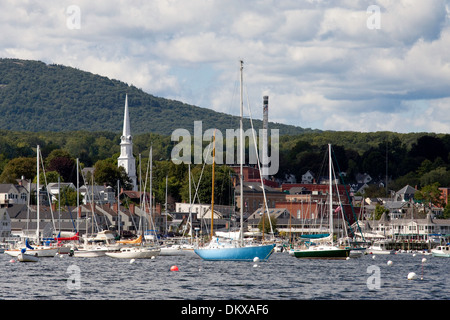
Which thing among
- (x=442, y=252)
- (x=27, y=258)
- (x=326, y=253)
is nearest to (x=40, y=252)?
(x=27, y=258)

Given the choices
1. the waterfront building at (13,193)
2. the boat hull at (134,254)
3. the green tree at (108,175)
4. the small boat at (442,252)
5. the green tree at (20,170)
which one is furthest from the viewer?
the green tree at (108,175)

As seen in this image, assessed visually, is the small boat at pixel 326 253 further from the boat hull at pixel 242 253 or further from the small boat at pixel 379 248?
the small boat at pixel 379 248

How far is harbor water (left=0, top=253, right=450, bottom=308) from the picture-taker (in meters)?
46.1

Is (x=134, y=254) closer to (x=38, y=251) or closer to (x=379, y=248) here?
(x=38, y=251)

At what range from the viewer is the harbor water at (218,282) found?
46094 millimetres

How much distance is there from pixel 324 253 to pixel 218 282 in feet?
94.6

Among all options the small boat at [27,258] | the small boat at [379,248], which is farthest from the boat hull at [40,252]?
the small boat at [379,248]

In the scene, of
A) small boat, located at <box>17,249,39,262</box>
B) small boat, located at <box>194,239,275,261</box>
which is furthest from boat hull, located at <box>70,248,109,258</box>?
small boat, located at <box>194,239,275,261</box>

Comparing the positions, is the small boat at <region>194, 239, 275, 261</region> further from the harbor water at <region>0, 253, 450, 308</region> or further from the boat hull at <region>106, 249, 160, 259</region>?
the boat hull at <region>106, 249, 160, 259</region>

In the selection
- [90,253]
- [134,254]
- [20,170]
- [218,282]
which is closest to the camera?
[218,282]

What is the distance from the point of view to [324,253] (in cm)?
8050

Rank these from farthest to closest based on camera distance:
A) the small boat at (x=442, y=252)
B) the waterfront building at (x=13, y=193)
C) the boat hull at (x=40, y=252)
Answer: the waterfront building at (x=13, y=193), the small boat at (x=442, y=252), the boat hull at (x=40, y=252)

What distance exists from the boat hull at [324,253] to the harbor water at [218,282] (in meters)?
5.03
